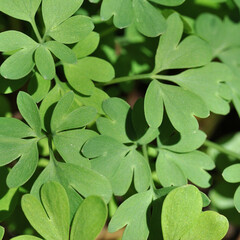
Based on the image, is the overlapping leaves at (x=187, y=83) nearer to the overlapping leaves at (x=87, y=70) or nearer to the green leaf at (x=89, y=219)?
the overlapping leaves at (x=87, y=70)

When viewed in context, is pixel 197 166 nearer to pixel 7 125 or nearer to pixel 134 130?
pixel 134 130

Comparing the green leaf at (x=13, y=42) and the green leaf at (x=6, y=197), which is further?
the green leaf at (x=6, y=197)

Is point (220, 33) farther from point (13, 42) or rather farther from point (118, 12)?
point (13, 42)

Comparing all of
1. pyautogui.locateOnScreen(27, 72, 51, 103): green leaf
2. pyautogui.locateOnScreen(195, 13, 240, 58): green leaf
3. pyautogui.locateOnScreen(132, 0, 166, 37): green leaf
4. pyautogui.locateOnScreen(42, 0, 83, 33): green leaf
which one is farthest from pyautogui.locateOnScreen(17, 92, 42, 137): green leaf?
pyautogui.locateOnScreen(195, 13, 240, 58): green leaf

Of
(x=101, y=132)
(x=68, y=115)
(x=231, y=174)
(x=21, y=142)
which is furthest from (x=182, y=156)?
(x=21, y=142)

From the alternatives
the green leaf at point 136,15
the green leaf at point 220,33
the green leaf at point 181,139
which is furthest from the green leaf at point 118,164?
the green leaf at point 220,33
